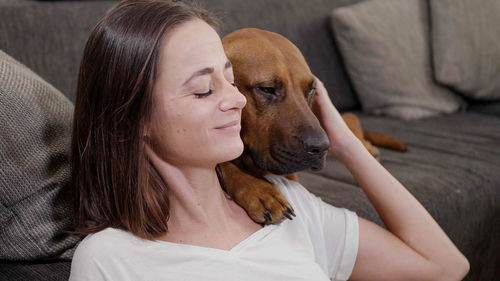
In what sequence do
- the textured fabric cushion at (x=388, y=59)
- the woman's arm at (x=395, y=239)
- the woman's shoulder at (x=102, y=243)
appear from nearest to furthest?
the woman's shoulder at (x=102, y=243) < the woman's arm at (x=395, y=239) < the textured fabric cushion at (x=388, y=59)

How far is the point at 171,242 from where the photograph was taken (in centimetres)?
93

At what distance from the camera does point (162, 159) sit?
96 centimetres

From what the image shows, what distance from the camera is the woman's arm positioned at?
3.69 feet

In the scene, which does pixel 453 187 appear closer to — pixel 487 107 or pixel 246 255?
pixel 246 255

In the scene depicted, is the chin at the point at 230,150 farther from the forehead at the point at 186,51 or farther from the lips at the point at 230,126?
the forehead at the point at 186,51

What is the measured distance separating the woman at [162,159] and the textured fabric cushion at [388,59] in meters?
1.61

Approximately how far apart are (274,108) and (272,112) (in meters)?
0.01

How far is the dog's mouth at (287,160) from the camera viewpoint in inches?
47.0

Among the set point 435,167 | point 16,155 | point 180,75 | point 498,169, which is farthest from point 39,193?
point 498,169

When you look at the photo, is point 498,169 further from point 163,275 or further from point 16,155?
point 16,155

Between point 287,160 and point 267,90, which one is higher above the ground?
point 267,90

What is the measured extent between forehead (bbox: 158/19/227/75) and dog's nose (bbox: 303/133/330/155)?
1.10 feet

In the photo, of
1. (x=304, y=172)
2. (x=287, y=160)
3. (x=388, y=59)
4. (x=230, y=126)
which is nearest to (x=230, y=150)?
(x=230, y=126)

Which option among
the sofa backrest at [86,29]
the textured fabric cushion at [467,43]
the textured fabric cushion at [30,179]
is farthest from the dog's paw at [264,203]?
the textured fabric cushion at [467,43]
